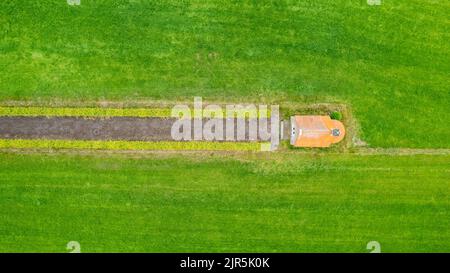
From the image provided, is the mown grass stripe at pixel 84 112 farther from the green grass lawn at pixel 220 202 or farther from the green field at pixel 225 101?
the green grass lawn at pixel 220 202

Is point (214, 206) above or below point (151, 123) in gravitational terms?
below

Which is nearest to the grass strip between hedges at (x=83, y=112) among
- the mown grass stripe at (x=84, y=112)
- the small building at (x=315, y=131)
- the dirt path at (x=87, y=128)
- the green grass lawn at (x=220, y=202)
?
the mown grass stripe at (x=84, y=112)

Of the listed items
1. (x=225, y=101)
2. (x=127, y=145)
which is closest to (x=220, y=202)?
(x=225, y=101)

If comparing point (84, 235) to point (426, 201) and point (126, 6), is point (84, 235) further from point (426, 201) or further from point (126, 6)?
point (426, 201)

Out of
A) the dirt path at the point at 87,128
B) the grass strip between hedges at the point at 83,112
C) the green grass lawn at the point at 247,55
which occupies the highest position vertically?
the green grass lawn at the point at 247,55

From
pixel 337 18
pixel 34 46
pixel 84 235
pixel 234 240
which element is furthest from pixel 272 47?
pixel 84 235

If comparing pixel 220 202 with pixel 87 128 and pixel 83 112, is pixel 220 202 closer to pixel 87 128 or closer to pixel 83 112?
pixel 87 128

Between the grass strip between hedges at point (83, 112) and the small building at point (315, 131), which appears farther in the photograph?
the grass strip between hedges at point (83, 112)
